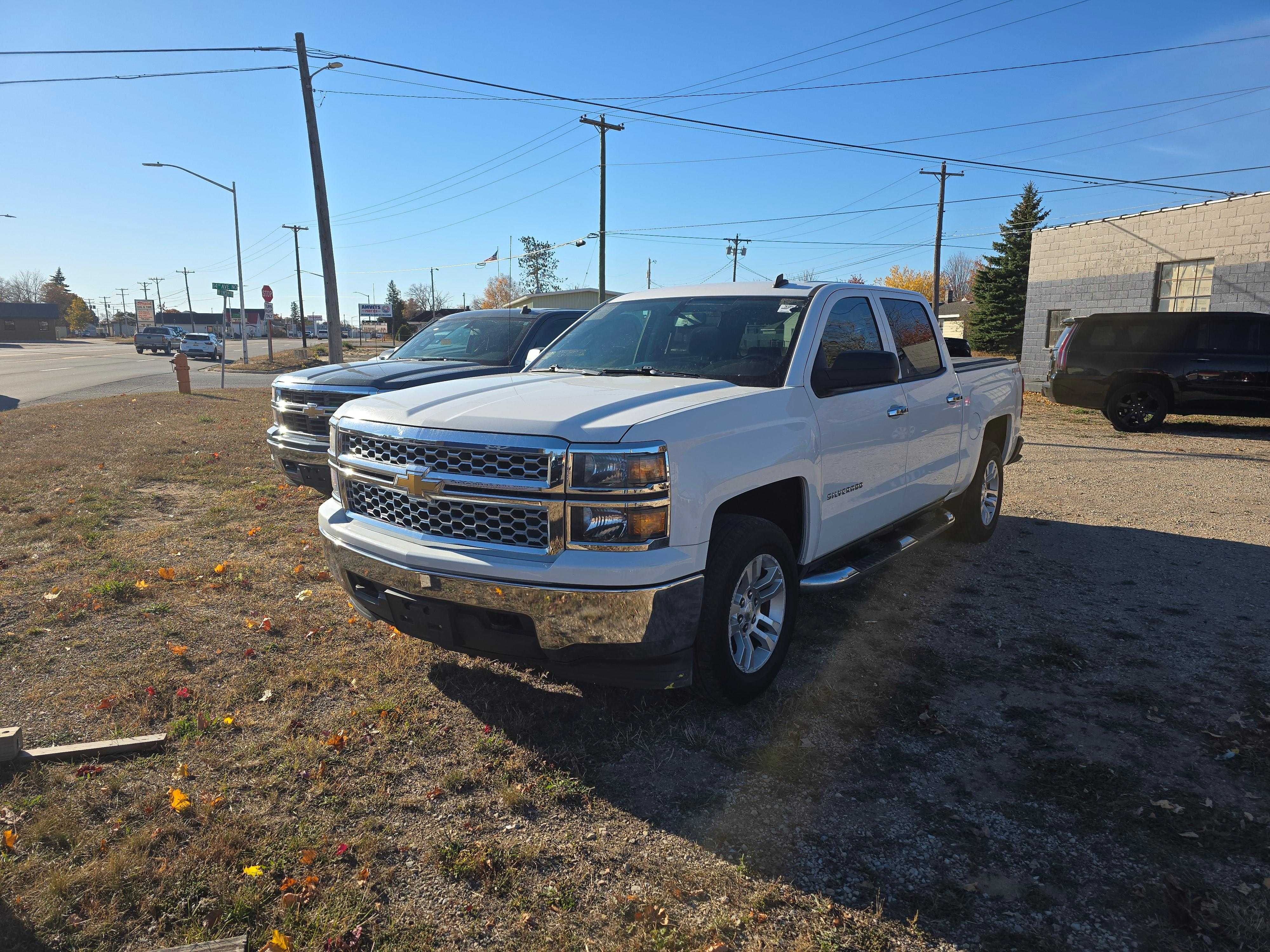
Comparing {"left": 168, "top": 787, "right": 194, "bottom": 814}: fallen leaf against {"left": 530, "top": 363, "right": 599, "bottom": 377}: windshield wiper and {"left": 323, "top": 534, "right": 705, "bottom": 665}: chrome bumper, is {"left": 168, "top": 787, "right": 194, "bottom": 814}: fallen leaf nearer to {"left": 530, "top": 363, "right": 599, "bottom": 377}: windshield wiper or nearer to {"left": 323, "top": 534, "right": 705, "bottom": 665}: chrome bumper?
{"left": 323, "top": 534, "right": 705, "bottom": 665}: chrome bumper

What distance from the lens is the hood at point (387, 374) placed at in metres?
7.17

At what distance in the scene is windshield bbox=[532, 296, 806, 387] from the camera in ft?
13.8

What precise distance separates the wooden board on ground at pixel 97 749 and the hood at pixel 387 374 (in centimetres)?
400

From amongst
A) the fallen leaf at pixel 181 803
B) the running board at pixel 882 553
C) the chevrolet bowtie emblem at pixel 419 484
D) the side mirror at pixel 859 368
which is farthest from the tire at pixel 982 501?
the fallen leaf at pixel 181 803

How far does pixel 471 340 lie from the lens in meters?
8.91

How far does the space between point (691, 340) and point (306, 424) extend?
4262 millimetres

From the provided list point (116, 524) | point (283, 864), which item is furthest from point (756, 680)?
point (116, 524)

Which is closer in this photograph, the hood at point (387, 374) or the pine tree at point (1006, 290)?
the hood at point (387, 374)

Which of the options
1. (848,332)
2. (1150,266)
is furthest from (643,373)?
(1150,266)

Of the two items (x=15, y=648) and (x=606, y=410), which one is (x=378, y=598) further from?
(x=15, y=648)

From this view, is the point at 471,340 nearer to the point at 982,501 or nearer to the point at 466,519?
the point at 982,501

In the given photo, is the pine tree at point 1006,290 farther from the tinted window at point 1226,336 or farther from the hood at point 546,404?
the hood at point 546,404

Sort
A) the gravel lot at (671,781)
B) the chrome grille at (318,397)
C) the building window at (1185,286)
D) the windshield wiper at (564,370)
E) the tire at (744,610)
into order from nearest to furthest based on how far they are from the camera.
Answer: the gravel lot at (671,781) → the tire at (744,610) → the windshield wiper at (564,370) → the chrome grille at (318,397) → the building window at (1185,286)

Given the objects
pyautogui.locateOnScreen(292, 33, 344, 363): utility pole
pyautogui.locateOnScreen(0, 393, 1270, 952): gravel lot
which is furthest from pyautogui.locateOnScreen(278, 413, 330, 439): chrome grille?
pyautogui.locateOnScreen(292, 33, 344, 363): utility pole
